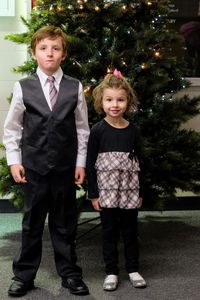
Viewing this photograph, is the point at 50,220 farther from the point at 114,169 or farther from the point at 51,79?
the point at 51,79

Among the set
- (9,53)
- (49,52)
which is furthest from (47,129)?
(9,53)

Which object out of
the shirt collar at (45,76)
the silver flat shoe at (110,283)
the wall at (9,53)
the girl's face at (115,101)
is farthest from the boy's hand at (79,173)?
the wall at (9,53)

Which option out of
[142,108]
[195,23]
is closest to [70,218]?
→ [142,108]

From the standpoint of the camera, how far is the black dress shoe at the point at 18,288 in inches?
97.5

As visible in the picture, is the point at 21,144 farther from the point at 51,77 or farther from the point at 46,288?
the point at 46,288

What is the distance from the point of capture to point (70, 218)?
256 centimetres

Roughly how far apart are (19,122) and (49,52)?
0.39m

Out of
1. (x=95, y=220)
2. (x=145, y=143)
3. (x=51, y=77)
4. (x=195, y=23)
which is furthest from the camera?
(x=195, y=23)

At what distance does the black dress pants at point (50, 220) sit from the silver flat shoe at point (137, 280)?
300 millimetres

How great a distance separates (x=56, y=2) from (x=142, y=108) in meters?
0.89

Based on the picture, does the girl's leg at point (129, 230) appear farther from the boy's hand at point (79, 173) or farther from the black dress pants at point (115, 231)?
the boy's hand at point (79, 173)

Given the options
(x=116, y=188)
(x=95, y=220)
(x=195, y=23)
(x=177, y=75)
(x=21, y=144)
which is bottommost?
(x=95, y=220)

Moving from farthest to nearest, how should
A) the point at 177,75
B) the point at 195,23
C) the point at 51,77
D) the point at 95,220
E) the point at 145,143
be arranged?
1. the point at 195,23
2. the point at 95,220
3. the point at 177,75
4. the point at 145,143
5. the point at 51,77

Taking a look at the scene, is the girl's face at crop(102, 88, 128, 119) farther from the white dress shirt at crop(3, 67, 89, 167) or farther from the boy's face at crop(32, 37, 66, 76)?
the boy's face at crop(32, 37, 66, 76)
